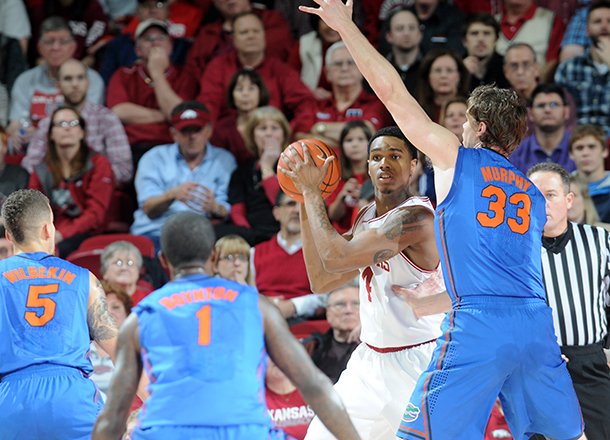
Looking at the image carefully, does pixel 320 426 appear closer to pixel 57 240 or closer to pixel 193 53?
pixel 57 240

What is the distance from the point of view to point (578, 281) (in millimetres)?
6277

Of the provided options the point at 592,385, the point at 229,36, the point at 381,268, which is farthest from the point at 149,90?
the point at 592,385

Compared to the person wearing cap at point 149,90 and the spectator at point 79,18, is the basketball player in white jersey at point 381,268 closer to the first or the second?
the person wearing cap at point 149,90

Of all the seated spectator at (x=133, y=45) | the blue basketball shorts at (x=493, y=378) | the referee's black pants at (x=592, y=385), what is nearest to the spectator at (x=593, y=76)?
the seated spectator at (x=133, y=45)

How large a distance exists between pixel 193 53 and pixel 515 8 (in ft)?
11.1

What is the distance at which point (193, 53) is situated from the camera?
1108 centimetres

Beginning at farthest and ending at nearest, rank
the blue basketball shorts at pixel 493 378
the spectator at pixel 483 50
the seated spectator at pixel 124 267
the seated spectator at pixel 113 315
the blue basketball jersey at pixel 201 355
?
the spectator at pixel 483 50 < the seated spectator at pixel 124 267 < the seated spectator at pixel 113 315 < the blue basketball shorts at pixel 493 378 < the blue basketball jersey at pixel 201 355

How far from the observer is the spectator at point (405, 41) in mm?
10336

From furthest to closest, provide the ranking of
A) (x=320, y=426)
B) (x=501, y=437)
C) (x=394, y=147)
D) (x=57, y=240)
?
(x=57, y=240) → (x=501, y=437) → (x=394, y=147) → (x=320, y=426)

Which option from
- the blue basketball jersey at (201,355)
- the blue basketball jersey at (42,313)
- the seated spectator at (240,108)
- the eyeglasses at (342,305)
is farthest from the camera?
the seated spectator at (240,108)

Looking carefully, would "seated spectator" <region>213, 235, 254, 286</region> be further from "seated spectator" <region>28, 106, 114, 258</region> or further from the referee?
the referee

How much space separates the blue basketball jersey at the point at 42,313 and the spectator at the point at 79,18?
6.92 metres

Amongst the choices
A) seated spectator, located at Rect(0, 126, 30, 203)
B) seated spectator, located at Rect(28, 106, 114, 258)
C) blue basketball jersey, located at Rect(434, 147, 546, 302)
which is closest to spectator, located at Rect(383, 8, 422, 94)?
seated spectator, located at Rect(28, 106, 114, 258)

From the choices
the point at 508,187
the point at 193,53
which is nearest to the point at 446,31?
the point at 193,53
